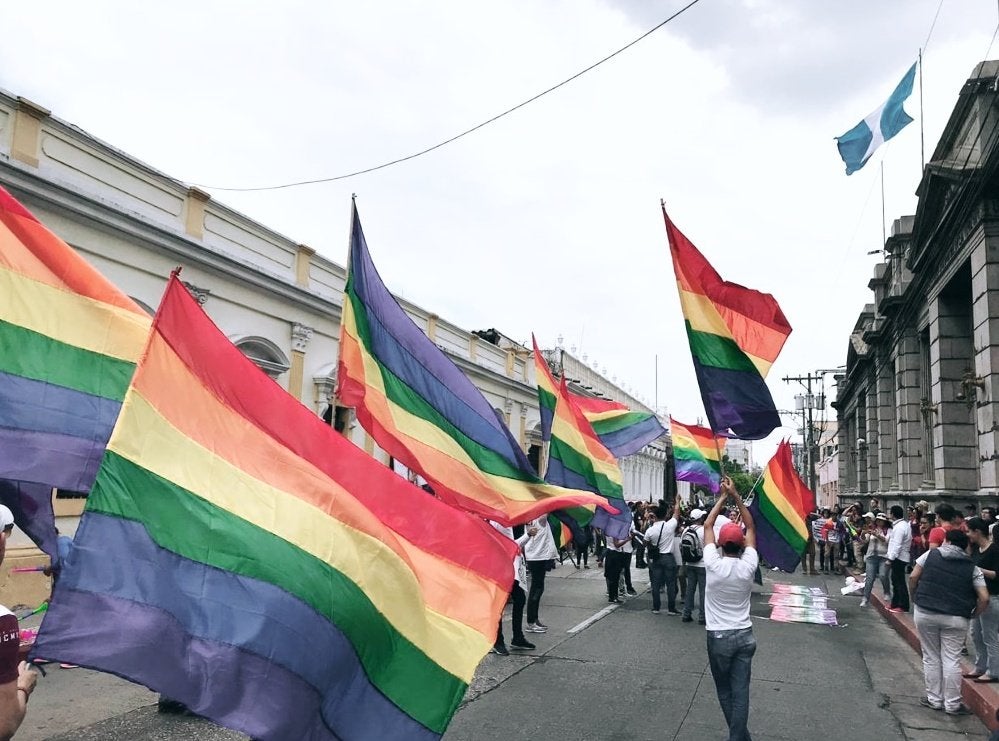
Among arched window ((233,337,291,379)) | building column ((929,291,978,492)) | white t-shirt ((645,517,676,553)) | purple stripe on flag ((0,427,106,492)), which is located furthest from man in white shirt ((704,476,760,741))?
building column ((929,291,978,492))

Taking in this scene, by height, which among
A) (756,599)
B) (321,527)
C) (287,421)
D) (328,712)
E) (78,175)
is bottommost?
(756,599)

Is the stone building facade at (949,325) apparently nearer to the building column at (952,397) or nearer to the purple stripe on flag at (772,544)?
the building column at (952,397)

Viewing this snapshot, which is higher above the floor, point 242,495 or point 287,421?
point 287,421

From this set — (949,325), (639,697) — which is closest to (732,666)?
(639,697)

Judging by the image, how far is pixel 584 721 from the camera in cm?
643

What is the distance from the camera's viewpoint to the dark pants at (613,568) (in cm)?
1297

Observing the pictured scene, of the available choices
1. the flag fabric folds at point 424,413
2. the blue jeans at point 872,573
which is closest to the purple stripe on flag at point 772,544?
the blue jeans at point 872,573

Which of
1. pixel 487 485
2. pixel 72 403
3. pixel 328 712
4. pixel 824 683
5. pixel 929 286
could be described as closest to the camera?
pixel 328 712

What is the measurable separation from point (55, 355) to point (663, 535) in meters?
9.43

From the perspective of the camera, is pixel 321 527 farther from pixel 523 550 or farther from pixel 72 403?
pixel 523 550

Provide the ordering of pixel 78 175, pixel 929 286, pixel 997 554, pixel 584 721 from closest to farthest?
pixel 584 721 < pixel 997 554 < pixel 78 175 < pixel 929 286

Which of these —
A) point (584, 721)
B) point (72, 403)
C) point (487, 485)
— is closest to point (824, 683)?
point (584, 721)

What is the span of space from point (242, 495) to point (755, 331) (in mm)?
5613

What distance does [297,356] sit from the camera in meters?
16.5
